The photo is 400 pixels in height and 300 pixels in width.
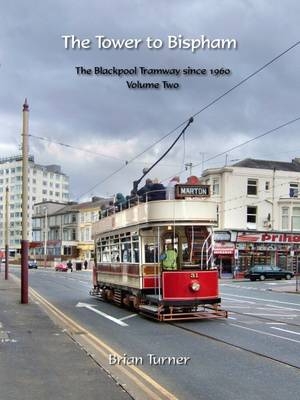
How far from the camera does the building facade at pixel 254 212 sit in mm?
60188

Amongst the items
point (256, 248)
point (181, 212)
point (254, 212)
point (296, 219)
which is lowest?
point (256, 248)

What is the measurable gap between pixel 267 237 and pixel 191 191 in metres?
46.5

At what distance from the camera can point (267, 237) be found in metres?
61.9

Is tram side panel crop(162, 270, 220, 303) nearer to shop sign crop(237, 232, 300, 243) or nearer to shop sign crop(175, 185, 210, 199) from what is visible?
shop sign crop(175, 185, 210, 199)

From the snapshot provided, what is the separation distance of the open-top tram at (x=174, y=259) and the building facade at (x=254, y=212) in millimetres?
42074

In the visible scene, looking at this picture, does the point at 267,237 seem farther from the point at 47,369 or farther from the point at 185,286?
the point at 47,369

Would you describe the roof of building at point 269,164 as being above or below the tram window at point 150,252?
above

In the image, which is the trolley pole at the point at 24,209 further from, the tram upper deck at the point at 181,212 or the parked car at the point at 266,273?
the parked car at the point at 266,273

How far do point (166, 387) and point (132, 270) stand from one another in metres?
10.3

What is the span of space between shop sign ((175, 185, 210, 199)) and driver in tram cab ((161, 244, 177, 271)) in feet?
5.26

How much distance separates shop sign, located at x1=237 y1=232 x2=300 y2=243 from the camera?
61250 millimetres

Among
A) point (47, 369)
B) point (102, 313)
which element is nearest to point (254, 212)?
point (102, 313)

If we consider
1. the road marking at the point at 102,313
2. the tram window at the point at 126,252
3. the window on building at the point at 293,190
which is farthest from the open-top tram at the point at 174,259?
the window on building at the point at 293,190

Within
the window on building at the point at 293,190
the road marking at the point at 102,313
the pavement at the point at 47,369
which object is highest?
the window on building at the point at 293,190
